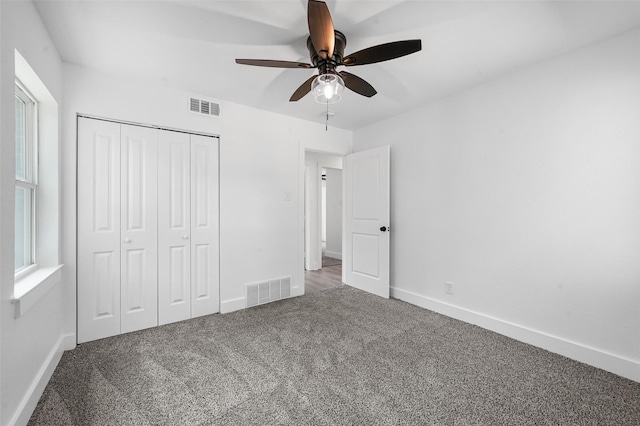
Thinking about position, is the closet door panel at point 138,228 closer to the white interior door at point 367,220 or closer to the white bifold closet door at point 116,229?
the white bifold closet door at point 116,229

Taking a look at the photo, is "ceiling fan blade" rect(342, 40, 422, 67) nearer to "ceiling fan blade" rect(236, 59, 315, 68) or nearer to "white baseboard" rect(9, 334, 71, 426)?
"ceiling fan blade" rect(236, 59, 315, 68)

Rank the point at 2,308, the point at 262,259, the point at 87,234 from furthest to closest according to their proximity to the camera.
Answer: the point at 262,259, the point at 87,234, the point at 2,308

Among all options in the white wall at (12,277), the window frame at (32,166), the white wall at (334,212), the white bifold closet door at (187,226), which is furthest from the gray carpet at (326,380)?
the white wall at (334,212)

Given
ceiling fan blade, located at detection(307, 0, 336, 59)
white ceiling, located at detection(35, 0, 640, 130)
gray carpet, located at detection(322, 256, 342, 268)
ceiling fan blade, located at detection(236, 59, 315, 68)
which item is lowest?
gray carpet, located at detection(322, 256, 342, 268)

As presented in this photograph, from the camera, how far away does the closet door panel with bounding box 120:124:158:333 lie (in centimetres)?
267

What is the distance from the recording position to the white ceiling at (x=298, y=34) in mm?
1754

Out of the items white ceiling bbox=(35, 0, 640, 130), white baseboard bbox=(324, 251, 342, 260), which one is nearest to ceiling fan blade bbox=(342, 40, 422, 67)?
white ceiling bbox=(35, 0, 640, 130)

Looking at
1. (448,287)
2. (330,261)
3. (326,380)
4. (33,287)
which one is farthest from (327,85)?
(330,261)

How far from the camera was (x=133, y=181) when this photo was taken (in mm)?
2705

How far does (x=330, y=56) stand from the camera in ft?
5.74

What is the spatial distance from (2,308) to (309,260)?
438 centimetres

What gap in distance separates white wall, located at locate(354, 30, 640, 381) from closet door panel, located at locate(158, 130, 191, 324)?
269 centimetres

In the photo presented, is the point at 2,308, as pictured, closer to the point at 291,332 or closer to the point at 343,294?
the point at 291,332

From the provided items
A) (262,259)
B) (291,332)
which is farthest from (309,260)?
(291,332)
